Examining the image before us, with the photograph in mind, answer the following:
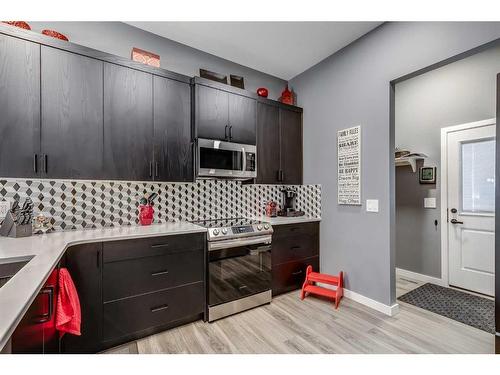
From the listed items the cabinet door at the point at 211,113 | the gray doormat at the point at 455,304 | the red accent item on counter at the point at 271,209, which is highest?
the cabinet door at the point at 211,113

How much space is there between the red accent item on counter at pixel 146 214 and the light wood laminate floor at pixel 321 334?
101cm

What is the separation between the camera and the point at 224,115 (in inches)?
106

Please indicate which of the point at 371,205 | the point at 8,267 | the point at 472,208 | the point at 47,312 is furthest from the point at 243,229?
the point at 472,208

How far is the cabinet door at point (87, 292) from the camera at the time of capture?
5.50 ft

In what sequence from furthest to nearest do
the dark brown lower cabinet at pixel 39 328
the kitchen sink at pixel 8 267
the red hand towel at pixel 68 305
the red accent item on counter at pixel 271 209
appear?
the red accent item on counter at pixel 271 209, the red hand towel at pixel 68 305, the kitchen sink at pixel 8 267, the dark brown lower cabinet at pixel 39 328

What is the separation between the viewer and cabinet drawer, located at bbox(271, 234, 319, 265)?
277 cm

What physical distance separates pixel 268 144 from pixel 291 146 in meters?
0.40

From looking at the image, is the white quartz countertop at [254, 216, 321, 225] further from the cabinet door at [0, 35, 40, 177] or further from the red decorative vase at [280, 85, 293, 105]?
the cabinet door at [0, 35, 40, 177]

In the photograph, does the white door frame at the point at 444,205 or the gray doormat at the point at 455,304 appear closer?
the gray doormat at the point at 455,304

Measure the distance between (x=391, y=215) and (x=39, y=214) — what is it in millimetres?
3227

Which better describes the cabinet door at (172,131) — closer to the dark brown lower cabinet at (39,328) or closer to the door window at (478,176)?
the dark brown lower cabinet at (39,328)

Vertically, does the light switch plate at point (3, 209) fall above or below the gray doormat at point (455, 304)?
above

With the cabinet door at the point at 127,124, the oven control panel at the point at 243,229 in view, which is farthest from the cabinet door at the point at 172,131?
the oven control panel at the point at 243,229
